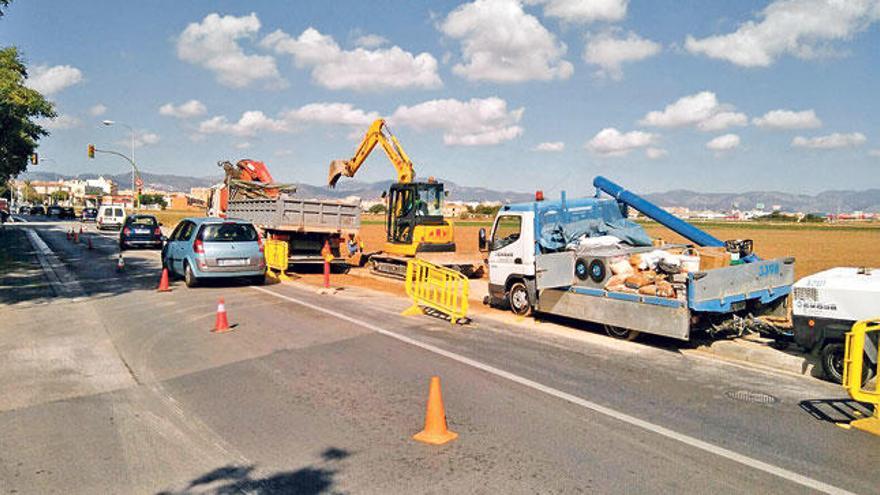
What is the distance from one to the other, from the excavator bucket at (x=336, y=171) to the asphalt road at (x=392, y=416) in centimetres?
1263

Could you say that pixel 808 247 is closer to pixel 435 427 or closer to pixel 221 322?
pixel 221 322

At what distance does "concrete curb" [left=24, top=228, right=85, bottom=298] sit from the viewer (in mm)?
13847

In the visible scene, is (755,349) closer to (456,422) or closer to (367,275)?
(456,422)

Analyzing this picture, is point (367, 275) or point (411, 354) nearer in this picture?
point (411, 354)

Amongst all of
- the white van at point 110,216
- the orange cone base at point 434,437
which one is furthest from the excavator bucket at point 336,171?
the white van at point 110,216

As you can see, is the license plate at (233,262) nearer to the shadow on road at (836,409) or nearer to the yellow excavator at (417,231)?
the yellow excavator at (417,231)

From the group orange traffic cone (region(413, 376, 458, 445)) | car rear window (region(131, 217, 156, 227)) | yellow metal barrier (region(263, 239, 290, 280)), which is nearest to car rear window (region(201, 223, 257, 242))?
yellow metal barrier (region(263, 239, 290, 280))

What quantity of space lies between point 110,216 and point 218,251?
119 ft

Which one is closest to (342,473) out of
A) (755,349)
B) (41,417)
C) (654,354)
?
(41,417)

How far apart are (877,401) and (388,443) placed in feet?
14.9

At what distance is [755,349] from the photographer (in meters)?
8.40

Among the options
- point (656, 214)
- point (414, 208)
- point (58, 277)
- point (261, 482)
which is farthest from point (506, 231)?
point (58, 277)

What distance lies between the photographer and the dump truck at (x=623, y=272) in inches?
343

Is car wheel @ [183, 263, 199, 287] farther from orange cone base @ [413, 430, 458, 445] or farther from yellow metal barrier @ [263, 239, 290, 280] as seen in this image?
orange cone base @ [413, 430, 458, 445]
